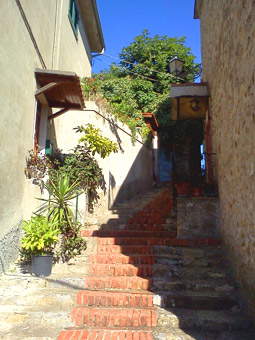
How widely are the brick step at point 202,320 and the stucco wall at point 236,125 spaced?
0.26m

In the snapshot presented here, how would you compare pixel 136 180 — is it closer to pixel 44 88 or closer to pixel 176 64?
pixel 176 64

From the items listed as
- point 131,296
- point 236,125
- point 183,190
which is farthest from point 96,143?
point 131,296

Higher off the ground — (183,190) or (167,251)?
(183,190)

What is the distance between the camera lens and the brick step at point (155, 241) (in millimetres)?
6367

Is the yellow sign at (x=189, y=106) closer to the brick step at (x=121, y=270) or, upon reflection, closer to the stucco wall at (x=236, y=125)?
the stucco wall at (x=236, y=125)

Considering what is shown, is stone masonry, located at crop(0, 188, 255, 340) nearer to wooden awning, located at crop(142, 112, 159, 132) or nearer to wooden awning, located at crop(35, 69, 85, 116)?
wooden awning, located at crop(35, 69, 85, 116)

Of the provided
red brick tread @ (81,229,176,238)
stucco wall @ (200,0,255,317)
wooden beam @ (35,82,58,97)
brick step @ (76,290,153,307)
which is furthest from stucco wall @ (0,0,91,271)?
stucco wall @ (200,0,255,317)

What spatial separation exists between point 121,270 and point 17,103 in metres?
3.54

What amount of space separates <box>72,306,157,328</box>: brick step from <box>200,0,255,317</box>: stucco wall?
1.34 meters

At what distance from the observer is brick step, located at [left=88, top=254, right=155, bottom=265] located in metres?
5.89

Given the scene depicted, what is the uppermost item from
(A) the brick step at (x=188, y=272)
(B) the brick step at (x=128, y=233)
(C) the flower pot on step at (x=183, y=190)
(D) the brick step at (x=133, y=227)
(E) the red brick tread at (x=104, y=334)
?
(C) the flower pot on step at (x=183, y=190)

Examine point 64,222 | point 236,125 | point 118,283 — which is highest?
point 236,125

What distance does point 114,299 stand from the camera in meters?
4.73

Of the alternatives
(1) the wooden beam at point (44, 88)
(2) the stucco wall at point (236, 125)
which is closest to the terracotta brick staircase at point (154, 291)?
(2) the stucco wall at point (236, 125)
